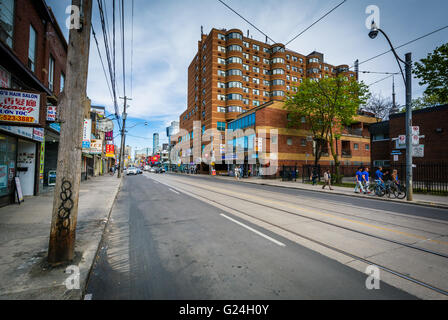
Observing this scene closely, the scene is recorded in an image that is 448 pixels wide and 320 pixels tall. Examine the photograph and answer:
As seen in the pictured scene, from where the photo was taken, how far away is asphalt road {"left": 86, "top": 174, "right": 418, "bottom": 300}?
2.87 meters

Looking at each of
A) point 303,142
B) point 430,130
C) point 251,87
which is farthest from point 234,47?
point 430,130

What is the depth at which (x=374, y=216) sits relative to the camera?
7.67m

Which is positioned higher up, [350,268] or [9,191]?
[9,191]

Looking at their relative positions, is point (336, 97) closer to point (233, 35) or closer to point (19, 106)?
point (19, 106)

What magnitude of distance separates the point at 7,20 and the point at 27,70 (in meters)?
1.81

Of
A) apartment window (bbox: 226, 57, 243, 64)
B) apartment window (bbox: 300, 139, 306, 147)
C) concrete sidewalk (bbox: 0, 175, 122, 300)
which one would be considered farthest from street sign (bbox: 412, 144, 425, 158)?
apartment window (bbox: 226, 57, 243, 64)

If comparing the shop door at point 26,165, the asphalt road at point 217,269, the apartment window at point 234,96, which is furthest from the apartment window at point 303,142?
the shop door at point 26,165

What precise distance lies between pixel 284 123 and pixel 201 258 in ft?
118

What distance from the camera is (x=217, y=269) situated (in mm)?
3523

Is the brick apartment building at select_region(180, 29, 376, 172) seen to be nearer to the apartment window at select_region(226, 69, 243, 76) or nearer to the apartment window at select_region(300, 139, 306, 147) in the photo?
the apartment window at select_region(300, 139, 306, 147)

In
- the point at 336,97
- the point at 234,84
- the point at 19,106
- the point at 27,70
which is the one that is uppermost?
the point at 234,84

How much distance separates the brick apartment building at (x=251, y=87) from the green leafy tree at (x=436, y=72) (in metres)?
21.5
